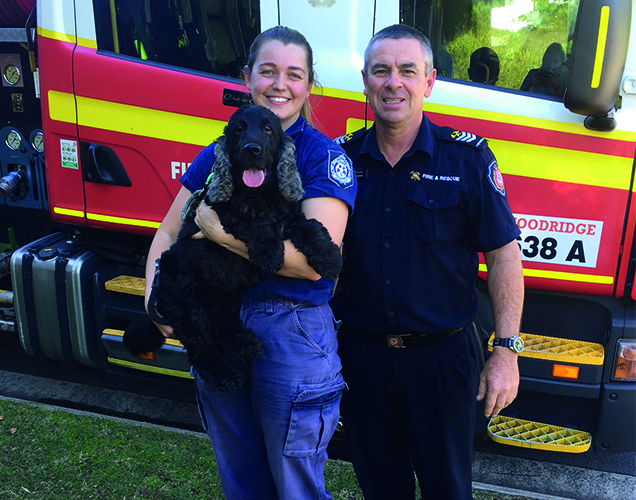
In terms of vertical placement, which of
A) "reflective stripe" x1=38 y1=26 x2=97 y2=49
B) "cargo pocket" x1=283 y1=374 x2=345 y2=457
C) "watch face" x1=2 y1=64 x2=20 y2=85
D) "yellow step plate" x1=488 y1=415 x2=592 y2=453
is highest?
"reflective stripe" x1=38 y1=26 x2=97 y2=49

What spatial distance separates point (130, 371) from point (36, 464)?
0.64 metres

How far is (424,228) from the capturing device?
188 cm

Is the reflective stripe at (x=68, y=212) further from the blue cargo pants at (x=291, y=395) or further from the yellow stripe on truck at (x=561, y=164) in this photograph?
the yellow stripe on truck at (x=561, y=164)

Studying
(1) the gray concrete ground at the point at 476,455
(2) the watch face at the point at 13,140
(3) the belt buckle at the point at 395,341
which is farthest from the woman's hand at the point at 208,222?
(2) the watch face at the point at 13,140

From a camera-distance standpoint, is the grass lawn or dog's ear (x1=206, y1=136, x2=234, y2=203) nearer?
dog's ear (x1=206, y1=136, x2=234, y2=203)

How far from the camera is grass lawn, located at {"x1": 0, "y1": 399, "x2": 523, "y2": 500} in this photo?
2629mm

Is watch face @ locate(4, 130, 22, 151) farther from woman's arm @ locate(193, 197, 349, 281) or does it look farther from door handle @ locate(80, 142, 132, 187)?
woman's arm @ locate(193, 197, 349, 281)

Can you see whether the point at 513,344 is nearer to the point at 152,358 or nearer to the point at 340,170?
the point at 340,170

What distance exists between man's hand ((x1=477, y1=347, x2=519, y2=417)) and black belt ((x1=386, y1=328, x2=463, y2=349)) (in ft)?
0.60

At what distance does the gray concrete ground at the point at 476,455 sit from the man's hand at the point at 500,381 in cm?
104

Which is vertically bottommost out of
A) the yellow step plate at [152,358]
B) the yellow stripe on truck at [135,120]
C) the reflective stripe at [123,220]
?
the yellow step plate at [152,358]

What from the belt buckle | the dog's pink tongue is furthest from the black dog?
the belt buckle

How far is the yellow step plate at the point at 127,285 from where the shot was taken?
305 centimetres

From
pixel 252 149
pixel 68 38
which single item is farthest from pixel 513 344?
pixel 68 38
